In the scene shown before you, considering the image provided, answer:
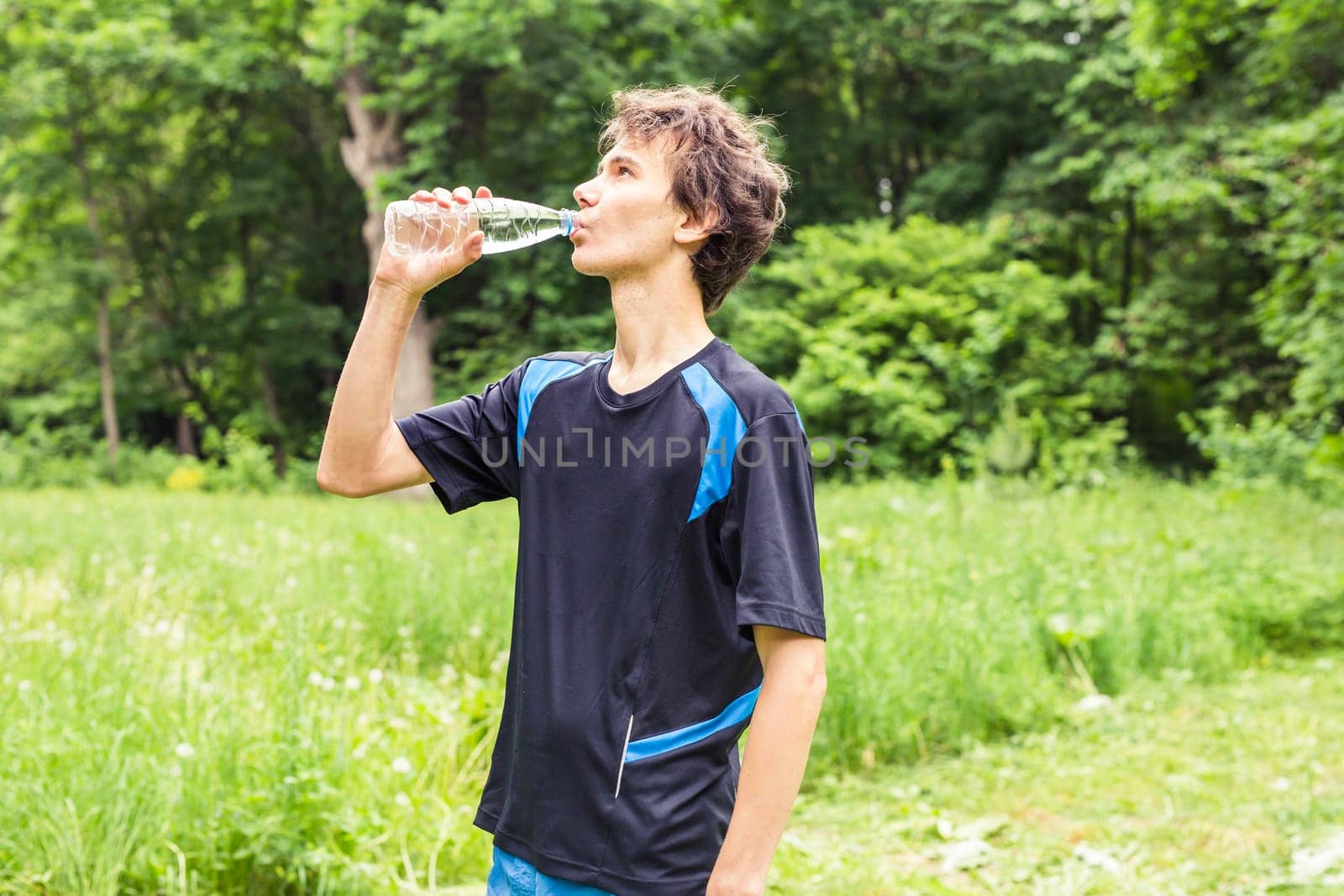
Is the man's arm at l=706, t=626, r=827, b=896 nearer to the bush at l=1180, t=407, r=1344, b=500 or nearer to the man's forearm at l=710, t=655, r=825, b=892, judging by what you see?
the man's forearm at l=710, t=655, r=825, b=892

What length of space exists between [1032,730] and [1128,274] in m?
14.9

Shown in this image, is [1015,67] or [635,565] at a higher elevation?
[1015,67]

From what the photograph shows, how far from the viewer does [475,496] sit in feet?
6.67

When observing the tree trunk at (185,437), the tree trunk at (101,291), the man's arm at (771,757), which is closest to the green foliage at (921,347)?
the tree trunk at (101,291)

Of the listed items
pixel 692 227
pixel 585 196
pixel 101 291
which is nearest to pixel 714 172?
pixel 692 227

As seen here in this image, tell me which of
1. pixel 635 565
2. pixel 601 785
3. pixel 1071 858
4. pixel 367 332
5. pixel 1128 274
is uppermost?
pixel 1128 274

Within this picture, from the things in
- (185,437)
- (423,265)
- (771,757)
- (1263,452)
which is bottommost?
(1263,452)

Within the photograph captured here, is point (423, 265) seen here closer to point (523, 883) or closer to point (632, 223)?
point (632, 223)

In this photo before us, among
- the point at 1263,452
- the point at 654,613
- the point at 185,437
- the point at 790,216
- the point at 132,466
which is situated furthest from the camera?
the point at 185,437

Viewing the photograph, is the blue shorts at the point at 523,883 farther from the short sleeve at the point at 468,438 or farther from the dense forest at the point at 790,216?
the dense forest at the point at 790,216

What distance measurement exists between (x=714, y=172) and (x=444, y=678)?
3.48 metres

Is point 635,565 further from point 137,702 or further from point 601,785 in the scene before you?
point 137,702

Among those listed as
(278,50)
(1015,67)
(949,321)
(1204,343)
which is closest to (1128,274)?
(1204,343)

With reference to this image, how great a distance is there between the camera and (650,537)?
5.57 feet
